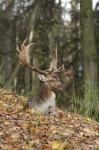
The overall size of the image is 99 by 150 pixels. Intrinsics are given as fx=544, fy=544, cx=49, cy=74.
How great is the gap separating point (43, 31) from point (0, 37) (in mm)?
1482

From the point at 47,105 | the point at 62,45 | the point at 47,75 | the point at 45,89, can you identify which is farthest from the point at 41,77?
the point at 62,45

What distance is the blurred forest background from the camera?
1419cm

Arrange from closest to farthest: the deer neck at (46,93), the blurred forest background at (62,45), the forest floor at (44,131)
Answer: the forest floor at (44,131) → the deer neck at (46,93) → the blurred forest background at (62,45)

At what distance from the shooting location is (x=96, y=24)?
17094 mm

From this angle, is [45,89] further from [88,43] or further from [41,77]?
[88,43]

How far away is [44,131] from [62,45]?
10.0 m

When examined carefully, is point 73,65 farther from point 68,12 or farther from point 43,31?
point 68,12

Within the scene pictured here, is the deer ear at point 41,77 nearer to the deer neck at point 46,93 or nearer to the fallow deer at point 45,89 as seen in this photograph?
the fallow deer at point 45,89

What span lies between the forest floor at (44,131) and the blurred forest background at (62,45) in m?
1.73

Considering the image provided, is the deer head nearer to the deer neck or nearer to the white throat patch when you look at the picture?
the deer neck

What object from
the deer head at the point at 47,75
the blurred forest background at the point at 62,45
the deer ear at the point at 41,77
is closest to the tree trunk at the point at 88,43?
the blurred forest background at the point at 62,45

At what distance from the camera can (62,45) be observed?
18.0 meters

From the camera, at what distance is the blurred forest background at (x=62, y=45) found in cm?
1419

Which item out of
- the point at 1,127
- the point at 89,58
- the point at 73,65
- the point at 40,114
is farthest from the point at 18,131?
the point at 73,65
